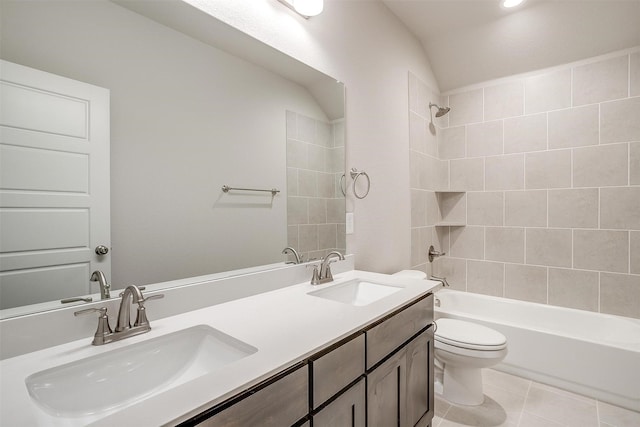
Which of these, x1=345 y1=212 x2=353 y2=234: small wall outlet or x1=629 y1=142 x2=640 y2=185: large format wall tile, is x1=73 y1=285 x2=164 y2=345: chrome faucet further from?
x1=629 y1=142 x2=640 y2=185: large format wall tile

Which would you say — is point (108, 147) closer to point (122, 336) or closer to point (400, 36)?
point (122, 336)

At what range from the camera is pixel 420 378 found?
1.42 m

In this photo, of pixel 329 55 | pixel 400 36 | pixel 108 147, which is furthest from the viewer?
pixel 400 36

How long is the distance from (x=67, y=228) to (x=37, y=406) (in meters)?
0.45

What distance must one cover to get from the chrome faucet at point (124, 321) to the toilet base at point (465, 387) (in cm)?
186

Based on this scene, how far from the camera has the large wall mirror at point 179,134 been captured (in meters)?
0.87

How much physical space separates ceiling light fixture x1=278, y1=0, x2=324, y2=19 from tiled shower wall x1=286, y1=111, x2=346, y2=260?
528mm

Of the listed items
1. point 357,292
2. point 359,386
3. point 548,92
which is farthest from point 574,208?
point 359,386

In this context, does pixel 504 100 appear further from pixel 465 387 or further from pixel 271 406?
pixel 271 406

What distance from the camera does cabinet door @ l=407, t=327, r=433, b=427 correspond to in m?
1.33

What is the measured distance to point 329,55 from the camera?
1.84 m

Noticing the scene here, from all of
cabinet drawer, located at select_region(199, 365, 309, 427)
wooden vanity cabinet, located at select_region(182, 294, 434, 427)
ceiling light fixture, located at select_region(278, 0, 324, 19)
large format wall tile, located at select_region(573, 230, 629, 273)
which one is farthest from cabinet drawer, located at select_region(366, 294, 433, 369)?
large format wall tile, located at select_region(573, 230, 629, 273)

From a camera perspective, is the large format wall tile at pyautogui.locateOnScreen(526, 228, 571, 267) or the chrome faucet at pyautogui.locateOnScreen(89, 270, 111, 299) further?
the large format wall tile at pyautogui.locateOnScreen(526, 228, 571, 267)

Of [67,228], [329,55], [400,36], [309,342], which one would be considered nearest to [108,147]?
[67,228]
